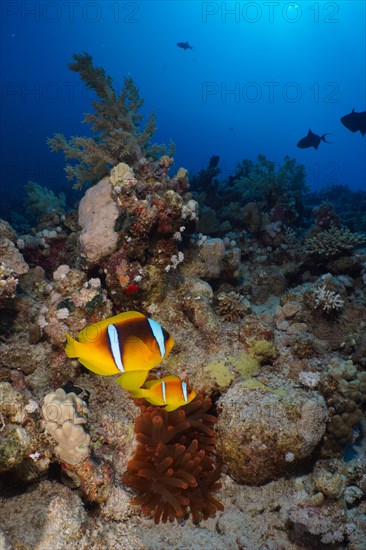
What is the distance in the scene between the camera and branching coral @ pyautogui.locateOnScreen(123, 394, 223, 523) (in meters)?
3.19

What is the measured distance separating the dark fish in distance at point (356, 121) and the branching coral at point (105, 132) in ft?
22.1

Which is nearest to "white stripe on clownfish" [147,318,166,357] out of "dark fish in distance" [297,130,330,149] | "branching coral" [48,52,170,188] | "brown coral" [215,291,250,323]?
"brown coral" [215,291,250,323]

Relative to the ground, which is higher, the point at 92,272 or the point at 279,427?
the point at 92,272

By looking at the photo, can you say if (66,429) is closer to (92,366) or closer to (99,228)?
(92,366)

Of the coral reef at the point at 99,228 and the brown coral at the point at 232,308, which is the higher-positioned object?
the coral reef at the point at 99,228

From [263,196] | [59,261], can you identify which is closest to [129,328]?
[59,261]

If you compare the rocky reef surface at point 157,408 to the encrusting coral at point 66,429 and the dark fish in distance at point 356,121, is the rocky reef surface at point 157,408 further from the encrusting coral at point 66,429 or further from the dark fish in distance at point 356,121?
the dark fish in distance at point 356,121

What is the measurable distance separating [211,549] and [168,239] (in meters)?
3.40

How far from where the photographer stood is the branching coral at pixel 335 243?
606 cm

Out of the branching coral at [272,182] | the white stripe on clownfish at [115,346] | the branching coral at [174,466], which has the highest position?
the branching coral at [272,182]

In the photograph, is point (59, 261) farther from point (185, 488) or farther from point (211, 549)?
point (211, 549)

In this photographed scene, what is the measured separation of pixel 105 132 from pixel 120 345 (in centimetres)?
510

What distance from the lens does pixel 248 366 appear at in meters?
4.29

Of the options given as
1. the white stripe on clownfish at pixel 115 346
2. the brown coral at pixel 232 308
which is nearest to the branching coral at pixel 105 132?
the brown coral at pixel 232 308
